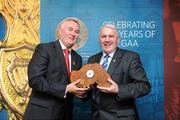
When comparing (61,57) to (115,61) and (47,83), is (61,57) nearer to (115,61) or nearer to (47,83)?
(47,83)

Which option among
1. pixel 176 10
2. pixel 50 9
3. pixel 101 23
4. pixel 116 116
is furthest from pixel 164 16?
pixel 116 116

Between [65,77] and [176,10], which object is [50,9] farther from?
[176,10]

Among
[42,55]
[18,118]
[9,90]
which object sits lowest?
[18,118]

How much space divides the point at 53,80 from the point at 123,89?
0.57 m

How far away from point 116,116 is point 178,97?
1251mm

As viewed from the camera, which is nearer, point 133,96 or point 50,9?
point 133,96

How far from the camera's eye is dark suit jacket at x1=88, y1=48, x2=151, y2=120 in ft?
9.19

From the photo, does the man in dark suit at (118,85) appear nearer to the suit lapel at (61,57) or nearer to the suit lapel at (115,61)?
the suit lapel at (115,61)

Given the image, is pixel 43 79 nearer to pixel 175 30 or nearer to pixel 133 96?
pixel 133 96

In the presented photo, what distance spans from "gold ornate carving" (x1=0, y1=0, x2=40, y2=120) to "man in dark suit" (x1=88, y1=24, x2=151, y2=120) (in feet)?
3.31

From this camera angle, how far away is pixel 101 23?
378 centimetres

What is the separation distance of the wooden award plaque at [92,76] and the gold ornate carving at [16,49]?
39.6 inches

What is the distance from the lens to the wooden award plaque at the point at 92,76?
2.81 meters

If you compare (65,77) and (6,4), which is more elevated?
(6,4)
